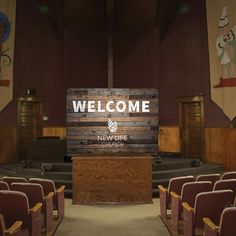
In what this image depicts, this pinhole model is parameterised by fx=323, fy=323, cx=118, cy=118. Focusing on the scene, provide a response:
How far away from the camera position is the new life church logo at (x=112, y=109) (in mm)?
6945

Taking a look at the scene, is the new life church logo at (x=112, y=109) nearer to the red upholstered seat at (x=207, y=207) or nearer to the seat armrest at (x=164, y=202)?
the seat armrest at (x=164, y=202)

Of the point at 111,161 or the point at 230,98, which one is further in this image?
the point at 230,98

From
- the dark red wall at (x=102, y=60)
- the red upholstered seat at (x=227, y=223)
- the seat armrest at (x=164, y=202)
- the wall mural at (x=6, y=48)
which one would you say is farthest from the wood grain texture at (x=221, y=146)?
the red upholstered seat at (x=227, y=223)

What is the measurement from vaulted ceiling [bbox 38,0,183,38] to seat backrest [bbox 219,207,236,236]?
8.39 m

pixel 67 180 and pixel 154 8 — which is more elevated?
pixel 154 8

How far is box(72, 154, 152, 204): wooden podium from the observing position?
592 cm

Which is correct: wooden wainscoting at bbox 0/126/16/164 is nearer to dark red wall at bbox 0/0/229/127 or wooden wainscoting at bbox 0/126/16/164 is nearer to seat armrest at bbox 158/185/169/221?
dark red wall at bbox 0/0/229/127

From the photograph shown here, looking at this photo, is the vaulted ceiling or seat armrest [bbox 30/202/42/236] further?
the vaulted ceiling

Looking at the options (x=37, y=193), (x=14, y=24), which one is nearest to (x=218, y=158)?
(x=37, y=193)

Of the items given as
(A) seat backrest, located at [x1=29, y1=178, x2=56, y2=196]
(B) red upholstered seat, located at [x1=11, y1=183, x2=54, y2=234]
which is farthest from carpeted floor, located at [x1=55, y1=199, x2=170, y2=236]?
(A) seat backrest, located at [x1=29, y1=178, x2=56, y2=196]

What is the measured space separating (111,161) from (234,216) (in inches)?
139

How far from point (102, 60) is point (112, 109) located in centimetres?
466

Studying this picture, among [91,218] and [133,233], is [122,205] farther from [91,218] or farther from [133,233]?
[133,233]

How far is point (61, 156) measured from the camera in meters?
8.86
